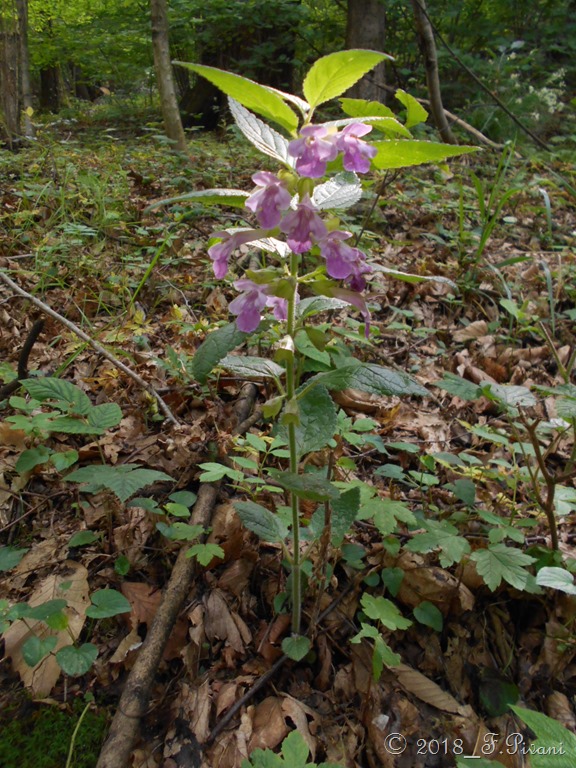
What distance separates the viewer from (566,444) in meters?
2.49

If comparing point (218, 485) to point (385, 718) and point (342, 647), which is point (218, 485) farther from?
point (385, 718)

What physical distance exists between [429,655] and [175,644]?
84cm

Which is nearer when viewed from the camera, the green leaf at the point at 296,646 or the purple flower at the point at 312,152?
the purple flower at the point at 312,152

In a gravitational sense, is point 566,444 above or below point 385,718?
above

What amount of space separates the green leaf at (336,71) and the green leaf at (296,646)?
1.46 metres

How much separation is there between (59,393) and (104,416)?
0.19 metres

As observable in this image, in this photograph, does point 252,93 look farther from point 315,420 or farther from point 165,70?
point 165,70

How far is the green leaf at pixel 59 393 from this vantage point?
176 centimetres

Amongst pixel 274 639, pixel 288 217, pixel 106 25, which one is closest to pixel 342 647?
pixel 274 639

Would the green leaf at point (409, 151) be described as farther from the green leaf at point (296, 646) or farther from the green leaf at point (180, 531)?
the green leaf at point (296, 646)

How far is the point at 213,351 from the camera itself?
122 centimetres

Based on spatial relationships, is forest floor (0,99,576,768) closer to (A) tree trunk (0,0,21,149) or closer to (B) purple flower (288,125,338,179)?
(B) purple flower (288,125,338,179)

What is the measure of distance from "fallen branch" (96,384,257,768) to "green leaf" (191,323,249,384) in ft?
2.57

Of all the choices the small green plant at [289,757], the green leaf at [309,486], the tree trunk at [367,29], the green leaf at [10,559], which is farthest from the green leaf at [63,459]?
the tree trunk at [367,29]
